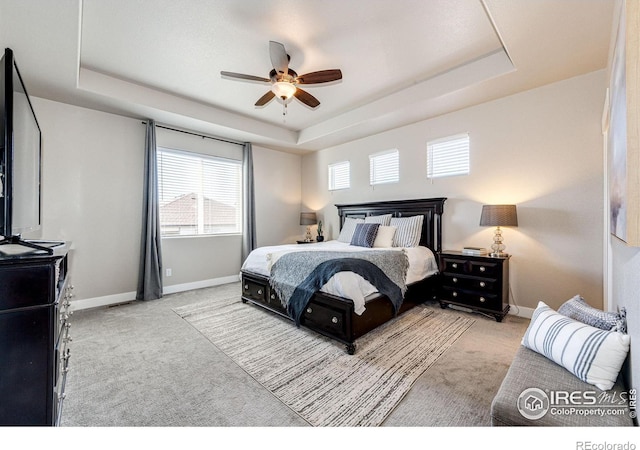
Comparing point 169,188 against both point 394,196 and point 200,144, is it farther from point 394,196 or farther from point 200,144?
point 394,196

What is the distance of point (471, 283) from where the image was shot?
323cm

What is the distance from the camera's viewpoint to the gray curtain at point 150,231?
396 centimetres

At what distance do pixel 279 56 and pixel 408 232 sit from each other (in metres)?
2.76

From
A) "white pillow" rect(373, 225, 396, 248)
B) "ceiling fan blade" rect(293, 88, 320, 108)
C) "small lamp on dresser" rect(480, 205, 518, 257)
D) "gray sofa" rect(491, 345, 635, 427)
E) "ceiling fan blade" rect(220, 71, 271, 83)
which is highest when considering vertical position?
"ceiling fan blade" rect(293, 88, 320, 108)

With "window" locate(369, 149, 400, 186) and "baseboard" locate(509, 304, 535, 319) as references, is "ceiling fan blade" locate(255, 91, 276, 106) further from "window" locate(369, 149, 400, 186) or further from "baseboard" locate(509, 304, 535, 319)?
"baseboard" locate(509, 304, 535, 319)

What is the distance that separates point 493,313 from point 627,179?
104 inches

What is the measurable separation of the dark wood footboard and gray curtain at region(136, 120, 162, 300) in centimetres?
181

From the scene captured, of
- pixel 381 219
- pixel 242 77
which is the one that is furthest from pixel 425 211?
pixel 242 77

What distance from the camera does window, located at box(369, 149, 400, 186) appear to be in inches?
176

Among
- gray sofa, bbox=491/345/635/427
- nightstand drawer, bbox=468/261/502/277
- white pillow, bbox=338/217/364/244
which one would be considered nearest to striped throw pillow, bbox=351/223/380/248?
white pillow, bbox=338/217/364/244

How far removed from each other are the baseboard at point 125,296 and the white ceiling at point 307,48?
8.43ft

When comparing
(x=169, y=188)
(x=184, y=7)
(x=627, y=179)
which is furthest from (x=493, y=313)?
(x=169, y=188)

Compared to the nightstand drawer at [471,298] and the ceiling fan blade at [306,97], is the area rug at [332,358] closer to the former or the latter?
the nightstand drawer at [471,298]

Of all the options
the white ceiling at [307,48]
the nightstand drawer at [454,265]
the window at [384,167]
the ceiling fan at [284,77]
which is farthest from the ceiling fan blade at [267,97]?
the nightstand drawer at [454,265]
